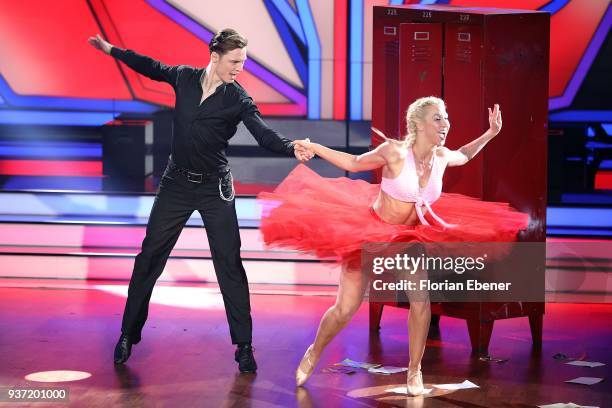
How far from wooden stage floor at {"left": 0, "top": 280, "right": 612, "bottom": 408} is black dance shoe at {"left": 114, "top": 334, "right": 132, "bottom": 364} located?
0.08m

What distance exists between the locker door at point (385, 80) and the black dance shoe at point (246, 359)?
5.33ft

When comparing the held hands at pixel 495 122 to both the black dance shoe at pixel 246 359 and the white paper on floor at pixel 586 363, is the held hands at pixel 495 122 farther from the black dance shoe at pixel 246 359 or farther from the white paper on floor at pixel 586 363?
the black dance shoe at pixel 246 359

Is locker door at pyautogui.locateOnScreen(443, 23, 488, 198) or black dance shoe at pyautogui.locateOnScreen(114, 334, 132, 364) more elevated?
locker door at pyautogui.locateOnScreen(443, 23, 488, 198)

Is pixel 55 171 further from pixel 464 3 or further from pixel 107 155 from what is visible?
pixel 464 3

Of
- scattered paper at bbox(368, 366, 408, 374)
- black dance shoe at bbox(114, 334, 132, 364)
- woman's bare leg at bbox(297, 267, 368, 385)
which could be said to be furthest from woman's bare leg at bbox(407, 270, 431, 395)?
black dance shoe at bbox(114, 334, 132, 364)

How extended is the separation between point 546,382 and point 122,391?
214cm

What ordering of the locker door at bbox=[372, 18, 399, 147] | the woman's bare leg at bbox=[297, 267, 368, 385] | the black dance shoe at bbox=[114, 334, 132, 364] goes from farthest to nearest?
the locker door at bbox=[372, 18, 399, 147] → the black dance shoe at bbox=[114, 334, 132, 364] → the woman's bare leg at bbox=[297, 267, 368, 385]

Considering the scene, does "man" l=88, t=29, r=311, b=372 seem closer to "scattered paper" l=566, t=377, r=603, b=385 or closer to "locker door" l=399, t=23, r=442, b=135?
"locker door" l=399, t=23, r=442, b=135

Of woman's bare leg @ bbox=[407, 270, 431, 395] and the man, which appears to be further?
the man

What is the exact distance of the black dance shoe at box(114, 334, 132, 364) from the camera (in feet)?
19.3

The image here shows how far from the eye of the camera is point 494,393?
5.44 m

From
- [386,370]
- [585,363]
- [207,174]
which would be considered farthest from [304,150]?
[585,363]

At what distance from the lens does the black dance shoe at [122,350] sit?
587cm

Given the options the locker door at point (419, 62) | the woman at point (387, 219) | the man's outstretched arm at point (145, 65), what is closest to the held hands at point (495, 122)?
the woman at point (387, 219)
